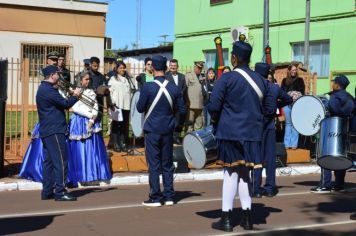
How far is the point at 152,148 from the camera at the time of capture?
9.09 m

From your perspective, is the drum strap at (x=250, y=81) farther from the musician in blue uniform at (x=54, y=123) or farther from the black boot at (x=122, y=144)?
the black boot at (x=122, y=144)

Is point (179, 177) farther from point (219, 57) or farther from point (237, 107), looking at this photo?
point (237, 107)

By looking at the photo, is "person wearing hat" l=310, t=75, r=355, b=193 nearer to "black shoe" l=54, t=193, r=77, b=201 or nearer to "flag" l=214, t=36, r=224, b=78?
"black shoe" l=54, t=193, r=77, b=201

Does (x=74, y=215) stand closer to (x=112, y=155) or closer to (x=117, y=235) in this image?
(x=117, y=235)

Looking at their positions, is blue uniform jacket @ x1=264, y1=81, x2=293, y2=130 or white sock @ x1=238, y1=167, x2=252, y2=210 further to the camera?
blue uniform jacket @ x1=264, y1=81, x2=293, y2=130

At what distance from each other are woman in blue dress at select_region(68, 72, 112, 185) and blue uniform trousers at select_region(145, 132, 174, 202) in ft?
7.59

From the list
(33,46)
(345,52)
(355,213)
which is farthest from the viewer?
(33,46)

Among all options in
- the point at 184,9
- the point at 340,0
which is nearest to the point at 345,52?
the point at 340,0

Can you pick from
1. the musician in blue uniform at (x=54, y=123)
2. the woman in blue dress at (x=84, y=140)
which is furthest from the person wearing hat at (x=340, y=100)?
the woman in blue dress at (x=84, y=140)

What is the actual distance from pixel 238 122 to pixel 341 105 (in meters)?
2.99

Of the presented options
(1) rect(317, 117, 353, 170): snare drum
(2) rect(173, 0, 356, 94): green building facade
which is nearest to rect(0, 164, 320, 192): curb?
(1) rect(317, 117, 353, 170): snare drum

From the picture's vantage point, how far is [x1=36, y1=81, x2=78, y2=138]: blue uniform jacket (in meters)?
9.38

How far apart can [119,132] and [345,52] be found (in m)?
12.0

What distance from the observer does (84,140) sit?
11.2 meters
